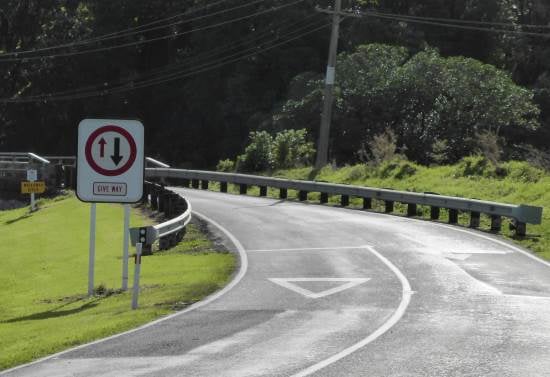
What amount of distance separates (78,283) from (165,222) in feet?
12.8

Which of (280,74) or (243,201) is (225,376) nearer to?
(243,201)

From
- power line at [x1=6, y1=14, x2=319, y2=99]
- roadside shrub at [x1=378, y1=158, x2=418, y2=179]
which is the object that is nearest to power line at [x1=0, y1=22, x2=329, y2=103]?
power line at [x1=6, y1=14, x2=319, y2=99]

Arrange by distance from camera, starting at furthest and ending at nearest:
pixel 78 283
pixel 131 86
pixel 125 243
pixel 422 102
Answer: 1. pixel 131 86
2. pixel 422 102
3. pixel 78 283
4. pixel 125 243

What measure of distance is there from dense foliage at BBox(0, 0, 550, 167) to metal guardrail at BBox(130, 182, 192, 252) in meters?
17.8

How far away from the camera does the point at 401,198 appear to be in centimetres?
2722

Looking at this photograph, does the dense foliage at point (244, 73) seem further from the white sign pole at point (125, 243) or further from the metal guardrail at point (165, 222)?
the white sign pole at point (125, 243)

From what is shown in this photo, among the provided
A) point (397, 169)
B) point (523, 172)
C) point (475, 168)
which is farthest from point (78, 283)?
point (397, 169)

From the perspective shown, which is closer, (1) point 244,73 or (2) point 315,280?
(2) point 315,280

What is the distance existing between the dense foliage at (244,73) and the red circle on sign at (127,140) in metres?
30.8

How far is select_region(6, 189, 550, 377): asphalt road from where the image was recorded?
9359mm

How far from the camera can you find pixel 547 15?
64.2 m

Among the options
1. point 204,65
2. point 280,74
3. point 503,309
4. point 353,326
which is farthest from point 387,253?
point 204,65

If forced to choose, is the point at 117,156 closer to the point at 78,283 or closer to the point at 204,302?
the point at 204,302

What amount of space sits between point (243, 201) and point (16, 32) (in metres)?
50.5
